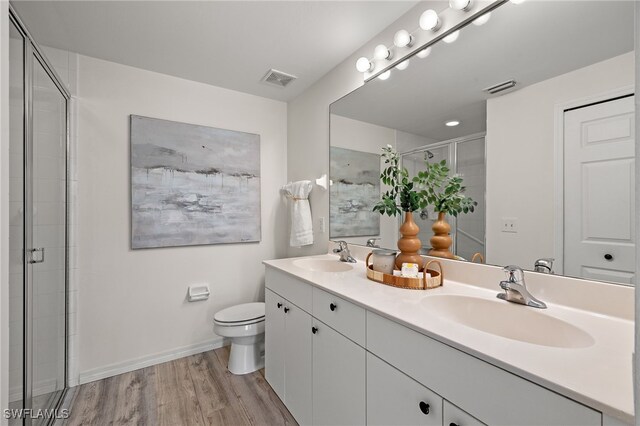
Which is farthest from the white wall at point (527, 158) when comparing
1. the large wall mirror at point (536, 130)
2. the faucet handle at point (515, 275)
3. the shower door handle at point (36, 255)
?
the shower door handle at point (36, 255)

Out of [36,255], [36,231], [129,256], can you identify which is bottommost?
[129,256]

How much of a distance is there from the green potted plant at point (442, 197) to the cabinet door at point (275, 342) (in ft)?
3.25

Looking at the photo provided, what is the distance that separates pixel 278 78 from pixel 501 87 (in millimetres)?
1684

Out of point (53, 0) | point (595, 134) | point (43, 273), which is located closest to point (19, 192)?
point (43, 273)

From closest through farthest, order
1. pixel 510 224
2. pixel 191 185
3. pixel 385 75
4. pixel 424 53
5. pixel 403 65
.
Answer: pixel 510 224, pixel 424 53, pixel 403 65, pixel 385 75, pixel 191 185

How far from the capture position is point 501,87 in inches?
47.9

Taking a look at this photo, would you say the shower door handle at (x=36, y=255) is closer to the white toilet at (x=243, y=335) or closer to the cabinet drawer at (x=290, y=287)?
the white toilet at (x=243, y=335)

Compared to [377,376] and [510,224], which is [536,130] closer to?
[510,224]

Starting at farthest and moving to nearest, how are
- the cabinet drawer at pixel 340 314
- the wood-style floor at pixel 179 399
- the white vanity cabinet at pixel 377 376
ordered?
1. the wood-style floor at pixel 179 399
2. the cabinet drawer at pixel 340 314
3. the white vanity cabinet at pixel 377 376

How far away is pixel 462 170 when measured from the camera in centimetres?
135

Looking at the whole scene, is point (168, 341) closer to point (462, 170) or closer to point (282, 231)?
point (282, 231)

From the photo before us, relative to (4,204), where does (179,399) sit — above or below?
below

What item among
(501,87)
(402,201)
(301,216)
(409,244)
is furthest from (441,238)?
(301,216)

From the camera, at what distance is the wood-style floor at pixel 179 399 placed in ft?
5.23
